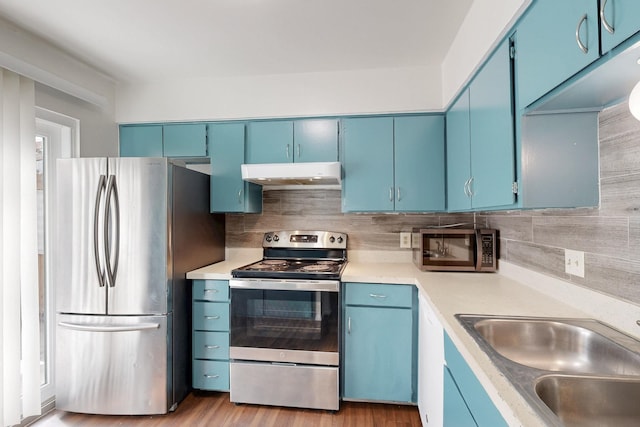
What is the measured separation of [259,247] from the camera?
2771 mm

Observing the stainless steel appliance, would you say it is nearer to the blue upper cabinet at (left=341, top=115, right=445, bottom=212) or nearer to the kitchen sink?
the blue upper cabinet at (left=341, top=115, right=445, bottom=212)

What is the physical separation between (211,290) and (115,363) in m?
0.71

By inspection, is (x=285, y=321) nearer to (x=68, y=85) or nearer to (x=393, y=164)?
(x=393, y=164)

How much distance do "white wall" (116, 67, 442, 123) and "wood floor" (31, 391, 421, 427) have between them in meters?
2.04

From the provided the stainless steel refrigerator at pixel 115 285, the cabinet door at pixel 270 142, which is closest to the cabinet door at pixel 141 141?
the stainless steel refrigerator at pixel 115 285

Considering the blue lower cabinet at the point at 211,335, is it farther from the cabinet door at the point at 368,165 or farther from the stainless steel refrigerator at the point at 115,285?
the cabinet door at the point at 368,165

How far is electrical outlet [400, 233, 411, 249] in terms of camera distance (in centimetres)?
257

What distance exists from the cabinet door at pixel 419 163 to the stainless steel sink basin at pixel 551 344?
1.21 m

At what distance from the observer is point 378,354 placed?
207cm

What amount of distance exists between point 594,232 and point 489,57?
0.86m

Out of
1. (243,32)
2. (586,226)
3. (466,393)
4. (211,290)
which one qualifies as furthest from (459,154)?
(211,290)

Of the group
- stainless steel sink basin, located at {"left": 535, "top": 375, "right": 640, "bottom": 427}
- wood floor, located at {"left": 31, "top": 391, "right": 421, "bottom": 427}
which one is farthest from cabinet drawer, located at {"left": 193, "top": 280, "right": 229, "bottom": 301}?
stainless steel sink basin, located at {"left": 535, "top": 375, "right": 640, "bottom": 427}

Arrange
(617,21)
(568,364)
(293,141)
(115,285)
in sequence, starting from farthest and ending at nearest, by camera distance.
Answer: (293,141) → (115,285) → (568,364) → (617,21)

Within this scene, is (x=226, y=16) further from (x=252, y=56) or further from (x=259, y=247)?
(x=259, y=247)
